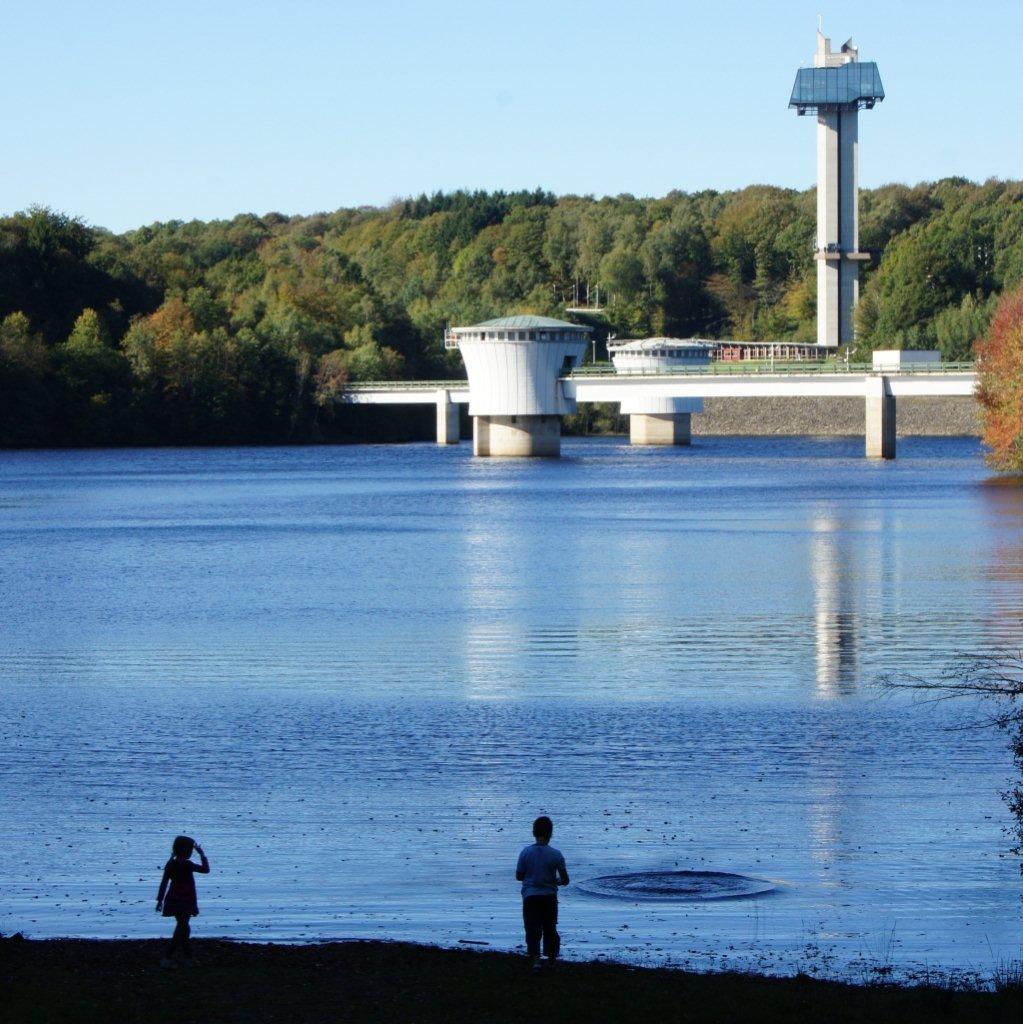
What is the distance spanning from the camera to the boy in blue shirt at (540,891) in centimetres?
1499

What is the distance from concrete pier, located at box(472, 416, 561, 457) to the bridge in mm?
3174

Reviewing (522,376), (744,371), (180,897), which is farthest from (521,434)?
(180,897)

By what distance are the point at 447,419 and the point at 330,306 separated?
22.9m

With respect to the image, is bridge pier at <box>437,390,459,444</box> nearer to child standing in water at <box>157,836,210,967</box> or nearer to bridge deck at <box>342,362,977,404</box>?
bridge deck at <box>342,362,977,404</box>

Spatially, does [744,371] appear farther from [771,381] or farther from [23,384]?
[23,384]

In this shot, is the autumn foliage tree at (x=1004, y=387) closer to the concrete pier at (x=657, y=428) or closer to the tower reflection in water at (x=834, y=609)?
the tower reflection in water at (x=834, y=609)

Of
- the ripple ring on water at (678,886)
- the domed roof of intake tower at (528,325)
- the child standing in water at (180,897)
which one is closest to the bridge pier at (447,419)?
the domed roof of intake tower at (528,325)

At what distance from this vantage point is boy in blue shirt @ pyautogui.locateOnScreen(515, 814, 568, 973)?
590 inches

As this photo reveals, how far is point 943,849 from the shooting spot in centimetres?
2008

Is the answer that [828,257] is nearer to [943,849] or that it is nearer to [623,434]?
[623,434]

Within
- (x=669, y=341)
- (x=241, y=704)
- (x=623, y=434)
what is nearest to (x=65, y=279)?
(x=669, y=341)

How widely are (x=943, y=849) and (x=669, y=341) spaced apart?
461 feet

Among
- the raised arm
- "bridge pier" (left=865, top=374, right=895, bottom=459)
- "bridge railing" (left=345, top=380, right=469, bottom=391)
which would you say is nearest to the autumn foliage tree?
"bridge pier" (left=865, top=374, right=895, bottom=459)

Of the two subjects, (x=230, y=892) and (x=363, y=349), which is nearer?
(x=230, y=892)
